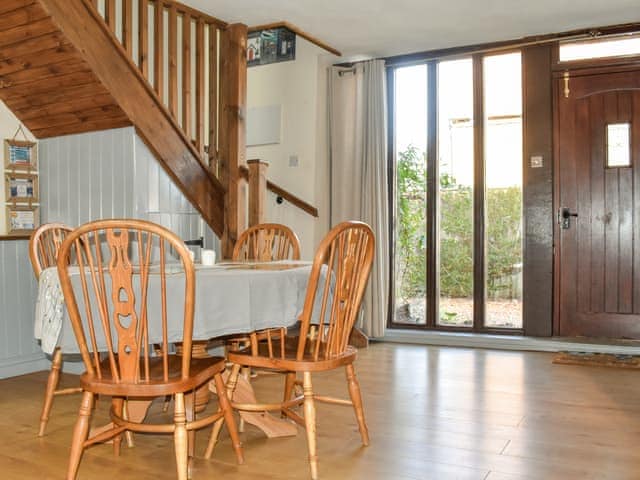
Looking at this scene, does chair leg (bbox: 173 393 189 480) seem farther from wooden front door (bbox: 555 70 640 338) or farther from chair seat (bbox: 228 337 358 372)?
wooden front door (bbox: 555 70 640 338)

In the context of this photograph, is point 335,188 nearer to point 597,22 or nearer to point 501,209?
point 501,209

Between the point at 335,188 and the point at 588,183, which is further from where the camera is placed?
the point at 335,188

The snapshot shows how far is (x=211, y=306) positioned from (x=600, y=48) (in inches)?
154

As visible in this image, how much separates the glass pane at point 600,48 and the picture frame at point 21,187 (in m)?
3.93

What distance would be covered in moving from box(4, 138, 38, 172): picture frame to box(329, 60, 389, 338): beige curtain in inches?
91.3

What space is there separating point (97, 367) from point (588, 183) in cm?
392

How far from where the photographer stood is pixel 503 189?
4941mm

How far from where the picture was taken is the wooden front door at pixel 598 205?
450 centimetres

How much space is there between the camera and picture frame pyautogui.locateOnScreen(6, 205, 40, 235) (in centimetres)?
390

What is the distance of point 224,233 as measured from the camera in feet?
14.2

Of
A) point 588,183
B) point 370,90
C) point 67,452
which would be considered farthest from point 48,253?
point 588,183

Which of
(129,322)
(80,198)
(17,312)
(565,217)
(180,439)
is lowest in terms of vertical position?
(180,439)

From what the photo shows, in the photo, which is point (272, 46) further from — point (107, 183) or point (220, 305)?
point (220, 305)

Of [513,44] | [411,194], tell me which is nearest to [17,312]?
[411,194]
